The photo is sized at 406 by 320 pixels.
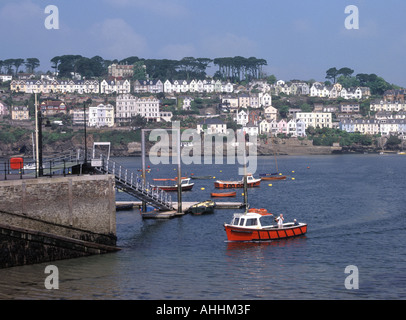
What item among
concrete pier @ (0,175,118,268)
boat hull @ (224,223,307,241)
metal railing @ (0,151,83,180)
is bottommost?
boat hull @ (224,223,307,241)

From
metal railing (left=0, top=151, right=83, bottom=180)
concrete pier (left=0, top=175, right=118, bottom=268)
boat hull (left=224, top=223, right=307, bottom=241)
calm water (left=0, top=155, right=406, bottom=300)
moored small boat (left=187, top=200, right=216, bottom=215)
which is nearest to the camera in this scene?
calm water (left=0, top=155, right=406, bottom=300)

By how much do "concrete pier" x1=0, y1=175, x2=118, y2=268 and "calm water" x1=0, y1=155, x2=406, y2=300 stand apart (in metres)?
0.79

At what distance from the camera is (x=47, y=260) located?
3478 centimetres

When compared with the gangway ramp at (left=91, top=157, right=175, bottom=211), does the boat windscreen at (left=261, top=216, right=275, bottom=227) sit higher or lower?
lower

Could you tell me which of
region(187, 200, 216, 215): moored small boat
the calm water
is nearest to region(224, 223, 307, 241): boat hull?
the calm water

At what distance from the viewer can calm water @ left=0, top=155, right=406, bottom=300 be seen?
31.2 meters

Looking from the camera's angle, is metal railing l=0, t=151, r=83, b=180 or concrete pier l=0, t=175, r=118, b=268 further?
metal railing l=0, t=151, r=83, b=180

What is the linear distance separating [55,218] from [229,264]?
10.3 metres

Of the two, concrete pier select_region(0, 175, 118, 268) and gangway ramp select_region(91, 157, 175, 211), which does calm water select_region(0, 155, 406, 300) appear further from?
gangway ramp select_region(91, 157, 175, 211)

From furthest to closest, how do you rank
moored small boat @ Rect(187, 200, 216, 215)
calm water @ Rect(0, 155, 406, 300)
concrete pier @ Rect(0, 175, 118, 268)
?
moored small boat @ Rect(187, 200, 216, 215) → concrete pier @ Rect(0, 175, 118, 268) → calm water @ Rect(0, 155, 406, 300)

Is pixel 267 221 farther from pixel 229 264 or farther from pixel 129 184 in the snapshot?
pixel 229 264
